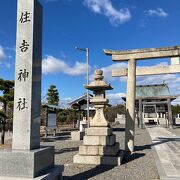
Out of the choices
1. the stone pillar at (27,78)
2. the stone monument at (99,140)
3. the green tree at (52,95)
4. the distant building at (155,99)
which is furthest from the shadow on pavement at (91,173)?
the green tree at (52,95)

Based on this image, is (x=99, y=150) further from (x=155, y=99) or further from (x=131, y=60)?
(x=155, y=99)

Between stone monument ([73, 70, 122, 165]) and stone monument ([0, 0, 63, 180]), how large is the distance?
10.5 feet

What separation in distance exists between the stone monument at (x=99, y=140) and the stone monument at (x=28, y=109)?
321cm

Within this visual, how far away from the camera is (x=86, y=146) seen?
31.6 ft

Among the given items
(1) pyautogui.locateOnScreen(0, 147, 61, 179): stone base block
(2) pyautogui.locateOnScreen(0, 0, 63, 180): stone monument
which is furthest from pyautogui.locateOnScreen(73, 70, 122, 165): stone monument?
(1) pyautogui.locateOnScreen(0, 147, 61, 179): stone base block

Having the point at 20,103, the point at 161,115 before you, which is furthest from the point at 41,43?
the point at 161,115

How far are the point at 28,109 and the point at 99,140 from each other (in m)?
4.68

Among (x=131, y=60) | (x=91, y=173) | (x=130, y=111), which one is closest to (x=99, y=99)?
(x=130, y=111)

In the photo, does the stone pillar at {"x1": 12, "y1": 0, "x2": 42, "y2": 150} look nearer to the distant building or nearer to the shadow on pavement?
the shadow on pavement

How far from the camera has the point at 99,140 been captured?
973 centimetres

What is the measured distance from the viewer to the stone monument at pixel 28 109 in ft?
16.6

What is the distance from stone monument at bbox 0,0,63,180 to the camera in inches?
200

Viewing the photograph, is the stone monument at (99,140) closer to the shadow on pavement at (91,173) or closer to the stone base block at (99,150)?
the stone base block at (99,150)

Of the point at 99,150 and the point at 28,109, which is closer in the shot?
the point at 28,109
